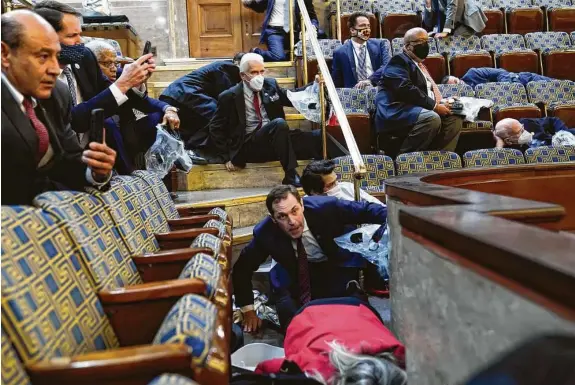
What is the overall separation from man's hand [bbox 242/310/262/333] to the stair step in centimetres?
52

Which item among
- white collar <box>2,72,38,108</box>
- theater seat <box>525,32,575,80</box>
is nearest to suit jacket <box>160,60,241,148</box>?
white collar <box>2,72,38,108</box>

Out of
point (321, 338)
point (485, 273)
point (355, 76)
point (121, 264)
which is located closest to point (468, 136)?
point (355, 76)

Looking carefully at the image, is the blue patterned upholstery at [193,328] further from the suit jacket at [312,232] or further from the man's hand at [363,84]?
the man's hand at [363,84]

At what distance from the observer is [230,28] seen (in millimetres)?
2770

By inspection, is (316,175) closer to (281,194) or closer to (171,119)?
(281,194)

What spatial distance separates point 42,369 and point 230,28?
2526mm

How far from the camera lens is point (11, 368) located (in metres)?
0.40

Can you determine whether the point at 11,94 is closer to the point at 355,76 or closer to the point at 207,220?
the point at 207,220

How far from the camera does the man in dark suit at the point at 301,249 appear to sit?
1015 mm

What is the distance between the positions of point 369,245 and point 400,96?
0.71 metres

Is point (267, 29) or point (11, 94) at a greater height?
point (267, 29)

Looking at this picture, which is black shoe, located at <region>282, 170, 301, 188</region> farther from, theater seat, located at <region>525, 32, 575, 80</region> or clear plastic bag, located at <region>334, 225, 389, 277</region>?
theater seat, located at <region>525, 32, 575, 80</region>

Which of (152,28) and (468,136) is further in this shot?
(152,28)

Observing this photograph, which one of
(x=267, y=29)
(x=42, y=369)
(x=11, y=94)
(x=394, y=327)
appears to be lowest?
(x=394, y=327)
